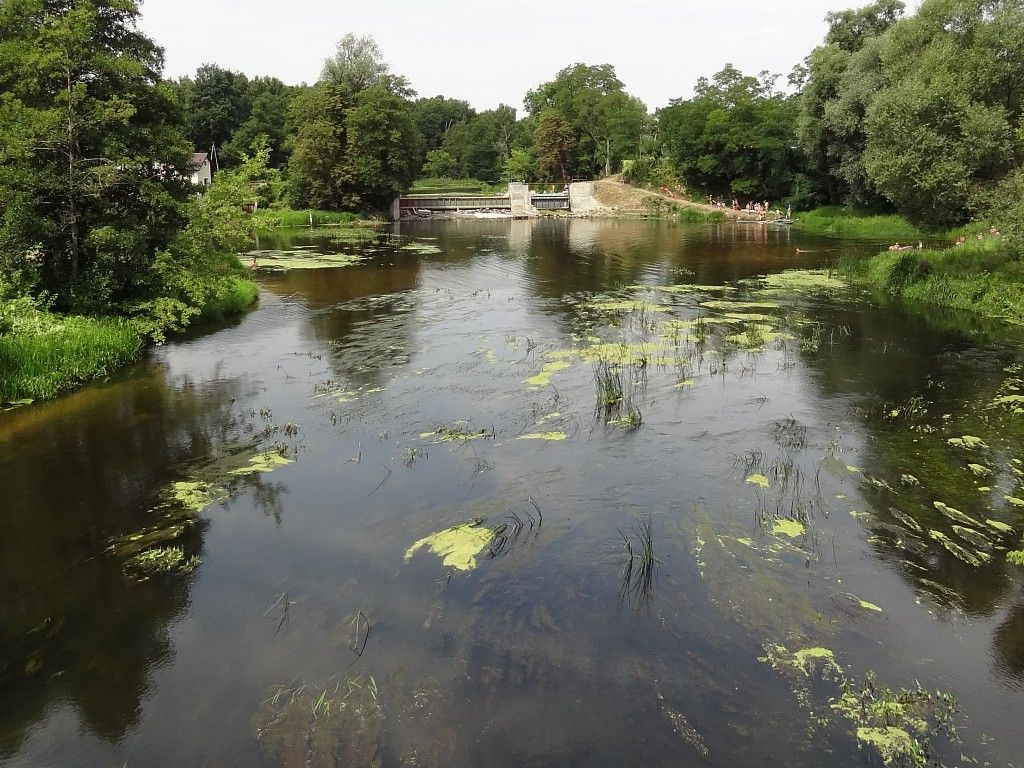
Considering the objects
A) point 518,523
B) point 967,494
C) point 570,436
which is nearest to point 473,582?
point 518,523

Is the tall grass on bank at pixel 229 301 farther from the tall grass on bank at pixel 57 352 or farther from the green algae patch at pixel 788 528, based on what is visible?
the green algae patch at pixel 788 528

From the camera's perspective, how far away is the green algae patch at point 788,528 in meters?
9.70

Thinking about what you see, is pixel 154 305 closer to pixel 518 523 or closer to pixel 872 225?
pixel 518 523

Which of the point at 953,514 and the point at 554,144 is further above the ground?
the point at 554,144

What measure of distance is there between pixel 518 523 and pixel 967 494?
6.74 metres

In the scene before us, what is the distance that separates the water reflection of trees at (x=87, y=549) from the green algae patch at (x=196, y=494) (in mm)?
361

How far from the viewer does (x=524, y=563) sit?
9.16 meters

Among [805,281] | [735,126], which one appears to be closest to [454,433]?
[805,281]

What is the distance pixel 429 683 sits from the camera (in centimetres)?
714

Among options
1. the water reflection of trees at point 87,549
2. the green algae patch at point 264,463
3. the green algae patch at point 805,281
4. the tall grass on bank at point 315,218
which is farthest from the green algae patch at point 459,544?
the tall grass on bank at point 315,218

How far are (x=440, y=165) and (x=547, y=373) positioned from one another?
10046cm

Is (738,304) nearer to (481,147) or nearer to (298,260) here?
(298,260)

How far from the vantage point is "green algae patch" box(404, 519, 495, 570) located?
9.27 metres

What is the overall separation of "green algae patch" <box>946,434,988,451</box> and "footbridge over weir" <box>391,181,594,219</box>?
69874mm
